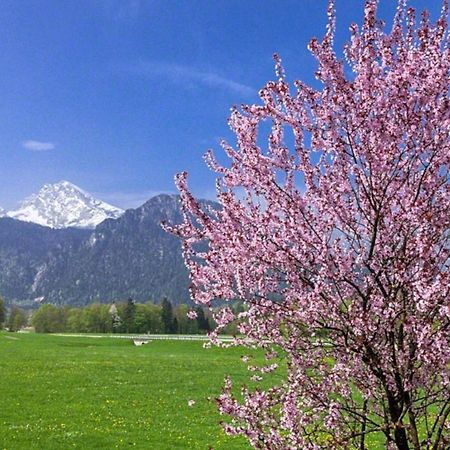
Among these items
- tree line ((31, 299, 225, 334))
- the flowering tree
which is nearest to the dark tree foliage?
tree line ((31, 299, 225, 334))

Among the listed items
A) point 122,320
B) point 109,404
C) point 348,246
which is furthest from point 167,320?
point 348,246

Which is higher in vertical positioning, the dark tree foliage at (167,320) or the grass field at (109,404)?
the dark tree foliage at (167,320)

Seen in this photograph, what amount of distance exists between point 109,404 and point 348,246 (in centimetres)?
2030

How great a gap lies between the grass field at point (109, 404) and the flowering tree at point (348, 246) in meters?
12.1

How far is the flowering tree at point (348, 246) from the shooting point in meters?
5.54

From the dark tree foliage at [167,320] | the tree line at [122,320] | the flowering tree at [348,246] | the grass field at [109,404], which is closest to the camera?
the flowering tree at [348,246]

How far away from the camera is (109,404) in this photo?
2366cm

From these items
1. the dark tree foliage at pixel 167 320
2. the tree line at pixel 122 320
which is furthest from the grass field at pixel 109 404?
the dark tree foliage at pixel 167 320

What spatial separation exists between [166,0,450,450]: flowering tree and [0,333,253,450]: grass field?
12064 millimetres

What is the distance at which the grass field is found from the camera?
1745 cm

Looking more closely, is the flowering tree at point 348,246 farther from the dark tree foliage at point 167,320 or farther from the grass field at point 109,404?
the dark tree foliage at point 167,320

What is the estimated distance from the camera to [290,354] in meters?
6.24

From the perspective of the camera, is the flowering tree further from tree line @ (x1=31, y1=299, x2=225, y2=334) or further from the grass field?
tree line @ (x1=31, y1=299, x2=225, y2=334)

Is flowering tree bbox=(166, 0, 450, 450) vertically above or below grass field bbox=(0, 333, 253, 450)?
above
